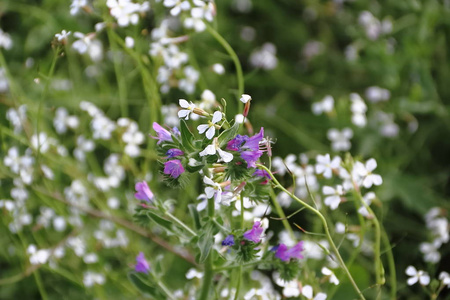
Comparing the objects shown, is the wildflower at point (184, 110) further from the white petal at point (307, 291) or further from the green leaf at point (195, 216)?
the white petal at point (307, 291)

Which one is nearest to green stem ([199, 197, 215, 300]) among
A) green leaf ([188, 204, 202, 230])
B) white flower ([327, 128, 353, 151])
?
green leaf ([188, 204, 202, 230])

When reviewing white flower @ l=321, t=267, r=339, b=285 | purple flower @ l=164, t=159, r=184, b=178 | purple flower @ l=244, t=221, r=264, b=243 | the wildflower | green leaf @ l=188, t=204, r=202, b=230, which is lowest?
white flower @ l=321, t=267, r=339, b=285

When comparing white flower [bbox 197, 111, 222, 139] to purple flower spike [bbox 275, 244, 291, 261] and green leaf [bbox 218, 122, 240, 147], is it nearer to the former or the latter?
green leaf [bbox 218, 122, 240, 147]

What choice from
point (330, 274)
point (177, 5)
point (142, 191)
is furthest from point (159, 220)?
point (177, 5)

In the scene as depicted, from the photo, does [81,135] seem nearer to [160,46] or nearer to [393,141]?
[160,46]

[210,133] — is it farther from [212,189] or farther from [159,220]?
[159,220]

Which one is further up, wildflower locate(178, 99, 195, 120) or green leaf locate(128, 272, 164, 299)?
wildflower locate(178, 99, 195, 120)
